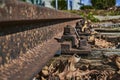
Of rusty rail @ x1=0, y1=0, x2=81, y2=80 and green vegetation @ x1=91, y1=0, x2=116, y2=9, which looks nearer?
rusty rail @ x1=0, y1=0, x2=81, y2=80

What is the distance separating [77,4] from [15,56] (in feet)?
189

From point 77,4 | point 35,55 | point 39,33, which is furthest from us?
point 77,4

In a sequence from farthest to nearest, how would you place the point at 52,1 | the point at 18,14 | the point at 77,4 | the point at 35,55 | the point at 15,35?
the point at 77,4, the point at 52,1, the point at 35,55, the point at 15,35, the point at 18,14

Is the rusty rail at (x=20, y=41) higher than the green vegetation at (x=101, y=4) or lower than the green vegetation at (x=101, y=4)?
higher

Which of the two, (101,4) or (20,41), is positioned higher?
(20,41)

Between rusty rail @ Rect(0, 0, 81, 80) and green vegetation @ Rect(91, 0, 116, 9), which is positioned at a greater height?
rusty rail @ Rect(0, 0, 81, 80)

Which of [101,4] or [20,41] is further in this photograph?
[101,4]

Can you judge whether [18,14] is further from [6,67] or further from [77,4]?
[77,4]

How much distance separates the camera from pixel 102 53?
4691 mm

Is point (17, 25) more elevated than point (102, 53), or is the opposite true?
point (17, 25)

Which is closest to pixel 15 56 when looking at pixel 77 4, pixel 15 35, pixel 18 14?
pixel 15 35

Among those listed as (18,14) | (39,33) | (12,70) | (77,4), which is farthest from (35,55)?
(77,4)

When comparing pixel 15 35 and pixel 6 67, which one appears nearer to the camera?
pixel 6 67

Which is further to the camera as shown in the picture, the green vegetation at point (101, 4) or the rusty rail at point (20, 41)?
the green vegetation at point (101, 4)
